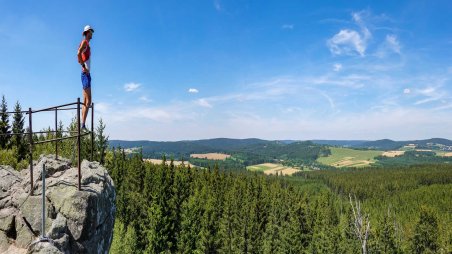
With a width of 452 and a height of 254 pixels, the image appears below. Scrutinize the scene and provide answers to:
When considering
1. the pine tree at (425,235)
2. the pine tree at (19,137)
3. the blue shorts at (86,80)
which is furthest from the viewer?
the pine tree at (425,235)

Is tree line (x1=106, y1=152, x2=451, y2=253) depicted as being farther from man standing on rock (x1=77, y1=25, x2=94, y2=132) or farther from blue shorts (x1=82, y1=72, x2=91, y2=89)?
blue shorts (x1=82, y1=72, x2=91, y2=89)

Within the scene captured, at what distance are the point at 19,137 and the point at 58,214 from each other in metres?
47.6

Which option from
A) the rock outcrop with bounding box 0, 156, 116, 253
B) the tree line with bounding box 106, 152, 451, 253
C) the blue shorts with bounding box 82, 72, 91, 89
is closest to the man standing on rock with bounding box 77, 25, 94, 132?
the blue shorts with bounding box 82, 72, 91, 89

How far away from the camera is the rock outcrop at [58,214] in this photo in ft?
41.1

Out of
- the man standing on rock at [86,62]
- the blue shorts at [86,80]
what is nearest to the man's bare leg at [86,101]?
the man standing on rock at [86,62]

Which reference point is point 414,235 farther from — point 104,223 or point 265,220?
point 104,223

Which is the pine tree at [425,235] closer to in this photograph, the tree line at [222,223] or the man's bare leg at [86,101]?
the tree line at [222,223]

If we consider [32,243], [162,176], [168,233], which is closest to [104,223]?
[32,243]

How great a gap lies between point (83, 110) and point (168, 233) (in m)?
51.5

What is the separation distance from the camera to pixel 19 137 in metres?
53.2

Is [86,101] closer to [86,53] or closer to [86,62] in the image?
[86,62]

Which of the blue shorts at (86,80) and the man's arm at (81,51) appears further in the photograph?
the blue shorts at (86,80)

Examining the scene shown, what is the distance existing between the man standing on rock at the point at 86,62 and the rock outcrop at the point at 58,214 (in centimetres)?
305

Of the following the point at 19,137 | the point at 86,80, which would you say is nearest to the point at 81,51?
the point at 86,80
